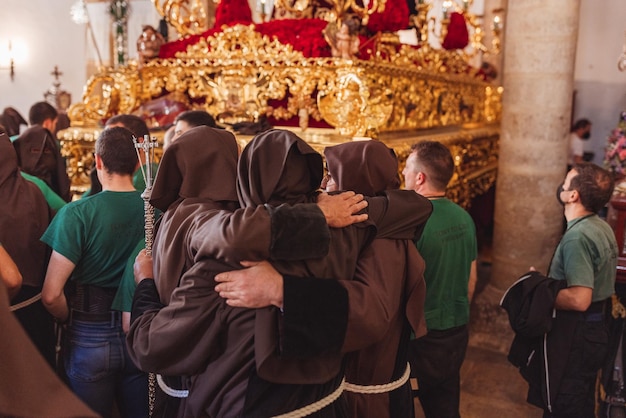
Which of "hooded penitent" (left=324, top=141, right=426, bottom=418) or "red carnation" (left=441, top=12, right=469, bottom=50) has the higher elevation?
"red carnation" (left=441, top=12, right=469, bottom=50)

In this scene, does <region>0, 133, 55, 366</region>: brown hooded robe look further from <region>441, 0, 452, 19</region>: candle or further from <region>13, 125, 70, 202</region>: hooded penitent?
<region>441, 0, 452, 19</region>: candle

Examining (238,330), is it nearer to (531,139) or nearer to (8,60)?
(531,139)

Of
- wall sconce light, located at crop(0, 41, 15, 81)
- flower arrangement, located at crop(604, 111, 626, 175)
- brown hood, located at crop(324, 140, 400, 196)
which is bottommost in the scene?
flower arrangement, located at crop(604, 111, 626, 175)

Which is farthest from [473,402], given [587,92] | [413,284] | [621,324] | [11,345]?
[587,92]

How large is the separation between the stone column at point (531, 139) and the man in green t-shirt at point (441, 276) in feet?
7.74

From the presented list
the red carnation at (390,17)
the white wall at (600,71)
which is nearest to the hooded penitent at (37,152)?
the red carnation at (390,17)

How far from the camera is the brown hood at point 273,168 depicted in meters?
1.84

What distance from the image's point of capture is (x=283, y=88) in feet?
16.8

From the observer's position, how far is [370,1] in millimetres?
5367

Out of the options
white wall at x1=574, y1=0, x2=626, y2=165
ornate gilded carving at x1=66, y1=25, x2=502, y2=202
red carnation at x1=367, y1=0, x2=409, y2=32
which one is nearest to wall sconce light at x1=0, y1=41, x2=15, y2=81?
ornate gilded carving at x1=66, y1=25, x2=502, y2=202

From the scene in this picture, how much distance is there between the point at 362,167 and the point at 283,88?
9.46 ft

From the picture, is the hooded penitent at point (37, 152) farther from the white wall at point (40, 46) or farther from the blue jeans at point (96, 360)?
the white wall at point (40, 46)

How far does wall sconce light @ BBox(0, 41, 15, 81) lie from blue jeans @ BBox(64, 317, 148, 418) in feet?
34.4

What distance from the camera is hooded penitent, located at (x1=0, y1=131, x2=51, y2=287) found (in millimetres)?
2975
